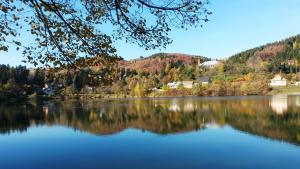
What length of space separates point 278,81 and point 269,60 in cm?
3172

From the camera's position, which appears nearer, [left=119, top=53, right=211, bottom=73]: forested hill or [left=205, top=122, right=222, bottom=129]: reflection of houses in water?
[left=205, top=122, right=222, bottom=129]: reflection of houses in water

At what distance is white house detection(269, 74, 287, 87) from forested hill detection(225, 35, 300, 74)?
11.4 m

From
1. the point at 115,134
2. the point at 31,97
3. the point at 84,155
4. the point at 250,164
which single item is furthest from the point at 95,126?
the point at 31,97

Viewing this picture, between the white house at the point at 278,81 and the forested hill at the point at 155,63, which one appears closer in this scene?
the white house at the point at 278,81

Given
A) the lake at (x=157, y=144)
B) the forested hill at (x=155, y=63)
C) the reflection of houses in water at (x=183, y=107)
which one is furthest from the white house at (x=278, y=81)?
the lake at (x=157, y=144)

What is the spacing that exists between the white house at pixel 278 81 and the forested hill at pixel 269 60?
Answer: 11.4 m

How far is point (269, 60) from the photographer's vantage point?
397 ft

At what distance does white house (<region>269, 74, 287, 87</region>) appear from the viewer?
89.4 meters

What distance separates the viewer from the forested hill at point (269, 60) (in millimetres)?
107000

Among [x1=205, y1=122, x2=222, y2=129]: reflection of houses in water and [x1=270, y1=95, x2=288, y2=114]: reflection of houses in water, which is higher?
[x1=270, y1=95, x2=288, y2=114]: reflection of houses in water

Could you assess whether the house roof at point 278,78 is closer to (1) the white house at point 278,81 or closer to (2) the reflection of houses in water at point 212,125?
(1) the white house at point 278,81

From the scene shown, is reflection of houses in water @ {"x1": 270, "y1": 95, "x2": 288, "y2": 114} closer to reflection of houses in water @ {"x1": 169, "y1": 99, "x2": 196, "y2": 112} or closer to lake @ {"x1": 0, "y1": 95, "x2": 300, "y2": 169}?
lake @ {"x1": 0, "y1": 95, "x2": 300, "y2": 169}

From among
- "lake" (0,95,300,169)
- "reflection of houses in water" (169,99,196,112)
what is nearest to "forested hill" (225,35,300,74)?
"reflection of houses in water" (169,99,196,112)

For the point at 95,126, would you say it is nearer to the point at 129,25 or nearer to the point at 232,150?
the point at 232,150
